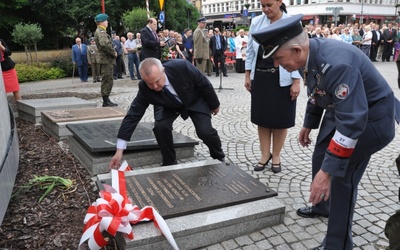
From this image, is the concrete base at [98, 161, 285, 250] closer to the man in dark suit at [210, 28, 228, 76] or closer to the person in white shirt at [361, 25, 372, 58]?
the man in dark suit at [210, 28, 228, 76]

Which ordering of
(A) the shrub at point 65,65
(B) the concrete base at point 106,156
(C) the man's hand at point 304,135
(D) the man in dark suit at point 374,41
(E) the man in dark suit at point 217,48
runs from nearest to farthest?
(C) the man's hand at point 304,135 < (B) the concrete base at point 106,156 < (E) the man in dark suit at point 217,48 < (A) the shrub at point 65,65 < (D) the man in dark suit at point 374,41

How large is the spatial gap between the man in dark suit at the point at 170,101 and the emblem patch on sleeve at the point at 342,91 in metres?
1.93

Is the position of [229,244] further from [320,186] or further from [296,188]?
[296,188]

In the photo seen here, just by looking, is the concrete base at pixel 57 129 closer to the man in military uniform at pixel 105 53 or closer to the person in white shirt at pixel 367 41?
the man in military uniform at pixel 105 53

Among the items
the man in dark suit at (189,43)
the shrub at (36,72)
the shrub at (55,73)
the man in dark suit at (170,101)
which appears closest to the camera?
the man in dark suit at (170,101)

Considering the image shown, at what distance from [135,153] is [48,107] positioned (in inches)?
129

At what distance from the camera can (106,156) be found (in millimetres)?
4254

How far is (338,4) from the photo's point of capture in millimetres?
52500

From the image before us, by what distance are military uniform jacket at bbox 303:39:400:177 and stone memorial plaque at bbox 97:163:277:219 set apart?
1.07m

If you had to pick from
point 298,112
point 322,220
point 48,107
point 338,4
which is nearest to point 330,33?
point 298,112

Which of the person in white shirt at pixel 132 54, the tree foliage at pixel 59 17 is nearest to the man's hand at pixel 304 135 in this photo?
the person in white shirt at pixel 132 54

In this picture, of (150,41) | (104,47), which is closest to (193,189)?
(104,47)

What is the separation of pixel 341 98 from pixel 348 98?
0.12 ft

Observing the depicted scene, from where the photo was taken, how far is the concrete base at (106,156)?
421 cm
